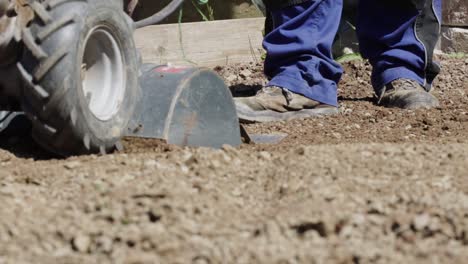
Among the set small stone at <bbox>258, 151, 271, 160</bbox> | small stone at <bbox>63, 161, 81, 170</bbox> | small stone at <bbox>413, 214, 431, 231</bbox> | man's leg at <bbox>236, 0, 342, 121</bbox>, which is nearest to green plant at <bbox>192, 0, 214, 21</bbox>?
man's leg at <bbox>236, 0, 342, 121</bbox>

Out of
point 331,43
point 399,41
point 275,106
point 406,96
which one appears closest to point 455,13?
point 399,41

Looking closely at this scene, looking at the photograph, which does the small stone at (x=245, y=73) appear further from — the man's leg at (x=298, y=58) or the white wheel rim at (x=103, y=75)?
the white wheel rim at (x=103, y=75)

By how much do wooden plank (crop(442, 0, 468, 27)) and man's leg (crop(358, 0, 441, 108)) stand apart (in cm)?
146

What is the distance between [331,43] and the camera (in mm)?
3473

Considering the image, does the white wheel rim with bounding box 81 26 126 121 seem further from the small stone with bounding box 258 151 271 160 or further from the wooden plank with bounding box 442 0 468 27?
the wooden plank with bounding box 442 0 468 27

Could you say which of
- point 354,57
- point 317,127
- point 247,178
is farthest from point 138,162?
point 354,57

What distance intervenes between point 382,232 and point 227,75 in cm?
299

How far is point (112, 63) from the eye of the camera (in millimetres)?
2316

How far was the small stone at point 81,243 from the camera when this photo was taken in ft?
4.69

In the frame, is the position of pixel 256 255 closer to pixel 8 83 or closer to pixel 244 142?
pixel 8 83

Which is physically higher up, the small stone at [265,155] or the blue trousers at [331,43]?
the small stone at [265,155]

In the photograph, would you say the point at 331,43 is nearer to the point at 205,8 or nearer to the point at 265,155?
the point at 265,155

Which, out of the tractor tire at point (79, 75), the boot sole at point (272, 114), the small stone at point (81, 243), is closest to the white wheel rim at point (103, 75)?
the tractor tire at point (79, 75)

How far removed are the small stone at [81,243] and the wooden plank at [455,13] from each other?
163 inches
